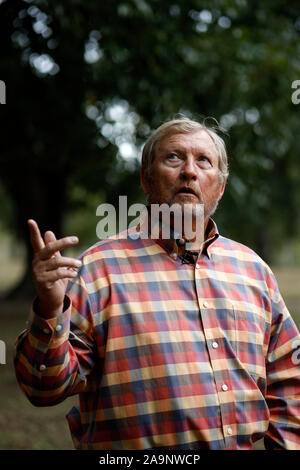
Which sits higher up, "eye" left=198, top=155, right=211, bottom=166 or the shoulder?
"eye" left=198, top=155, right=211, bottom=166

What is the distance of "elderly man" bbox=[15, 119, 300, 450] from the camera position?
1.79m

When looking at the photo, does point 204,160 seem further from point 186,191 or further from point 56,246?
point 56,246

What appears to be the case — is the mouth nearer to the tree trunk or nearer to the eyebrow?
the eyebrow

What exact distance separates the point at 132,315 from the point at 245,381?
515mm

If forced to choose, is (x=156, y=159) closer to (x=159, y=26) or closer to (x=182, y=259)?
(x=182, y=259)

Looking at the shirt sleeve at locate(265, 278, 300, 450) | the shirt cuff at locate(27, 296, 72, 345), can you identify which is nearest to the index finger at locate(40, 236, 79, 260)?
the shirt cuff at locate(27, 296, 72, 345)

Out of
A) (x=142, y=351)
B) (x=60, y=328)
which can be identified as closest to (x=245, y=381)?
(x=142, y=351)

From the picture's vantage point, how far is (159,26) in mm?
6008

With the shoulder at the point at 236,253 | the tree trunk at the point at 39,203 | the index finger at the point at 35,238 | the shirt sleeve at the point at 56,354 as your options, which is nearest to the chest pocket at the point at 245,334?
the shoulder at the point at 236,253

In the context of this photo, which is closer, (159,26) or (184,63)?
Result: (159,26)

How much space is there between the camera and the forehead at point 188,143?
2248 millimetres

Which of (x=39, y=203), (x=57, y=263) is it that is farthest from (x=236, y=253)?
(x=39, y=203)

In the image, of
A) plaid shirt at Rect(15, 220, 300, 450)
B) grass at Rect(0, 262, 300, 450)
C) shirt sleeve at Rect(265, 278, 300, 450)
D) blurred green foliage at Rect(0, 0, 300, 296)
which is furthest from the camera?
blurred green foliage at Rect(0, 0, 300, 296)

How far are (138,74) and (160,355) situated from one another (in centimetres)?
538
